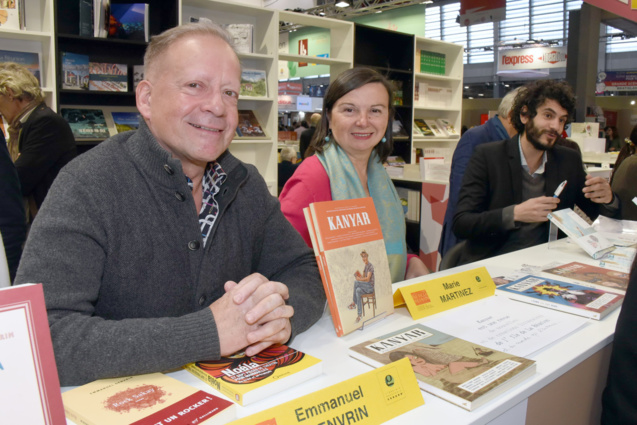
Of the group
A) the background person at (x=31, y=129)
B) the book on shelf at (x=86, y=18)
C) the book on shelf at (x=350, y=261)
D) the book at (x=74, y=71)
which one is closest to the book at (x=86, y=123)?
the book at (x=74, y=71)

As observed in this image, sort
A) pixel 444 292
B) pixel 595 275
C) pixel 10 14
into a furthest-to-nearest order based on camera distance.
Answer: pixel 10 14, pixel 595 275, pixel 444 292

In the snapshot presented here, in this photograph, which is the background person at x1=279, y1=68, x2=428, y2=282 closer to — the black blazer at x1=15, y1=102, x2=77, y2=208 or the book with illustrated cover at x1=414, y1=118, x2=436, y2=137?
the black blazer at x1=15, y1=102, x2=77, y2=208

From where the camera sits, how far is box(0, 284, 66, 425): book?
1.87 ft

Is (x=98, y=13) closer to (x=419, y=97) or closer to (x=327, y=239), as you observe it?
(x=327, y=239)

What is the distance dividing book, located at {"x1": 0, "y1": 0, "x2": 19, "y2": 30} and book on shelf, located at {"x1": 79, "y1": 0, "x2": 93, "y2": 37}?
41 cm

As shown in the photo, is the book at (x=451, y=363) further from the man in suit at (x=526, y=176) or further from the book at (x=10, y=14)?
the book at (x=10, y=14)

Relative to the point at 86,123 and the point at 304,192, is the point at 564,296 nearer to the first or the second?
the point at 304,192

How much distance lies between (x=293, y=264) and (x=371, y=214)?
0.27m

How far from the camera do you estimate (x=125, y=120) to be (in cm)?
416

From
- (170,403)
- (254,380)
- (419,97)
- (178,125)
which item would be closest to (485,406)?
(254,380)

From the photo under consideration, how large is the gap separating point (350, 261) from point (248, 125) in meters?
3.79

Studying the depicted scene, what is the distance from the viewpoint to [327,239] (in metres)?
1.14

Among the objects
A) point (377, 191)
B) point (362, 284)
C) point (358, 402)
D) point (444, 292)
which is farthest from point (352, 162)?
point (358, 402)

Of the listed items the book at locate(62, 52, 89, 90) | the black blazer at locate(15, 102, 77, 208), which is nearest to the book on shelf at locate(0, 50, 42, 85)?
the book at locate(62, 52, 89, 90)
